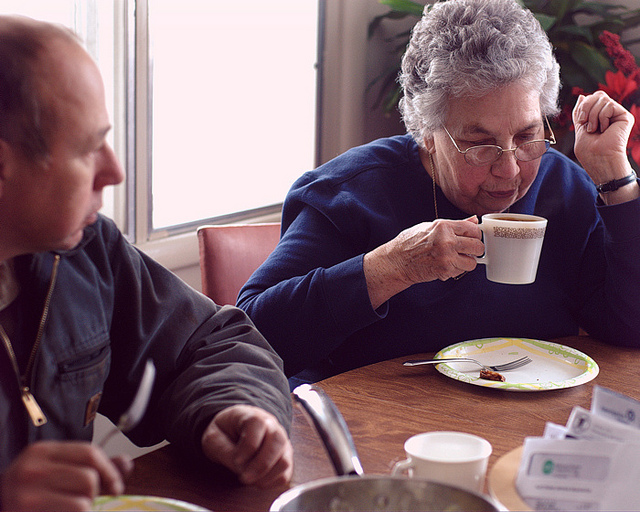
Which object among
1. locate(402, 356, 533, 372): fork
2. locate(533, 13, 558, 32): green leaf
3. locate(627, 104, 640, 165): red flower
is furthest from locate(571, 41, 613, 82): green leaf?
locate(402, 356, 533, 372): fork

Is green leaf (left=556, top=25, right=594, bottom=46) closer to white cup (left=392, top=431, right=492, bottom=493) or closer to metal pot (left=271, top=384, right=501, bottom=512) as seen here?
white cup (left=392, top=431, right=492, bottom=493)

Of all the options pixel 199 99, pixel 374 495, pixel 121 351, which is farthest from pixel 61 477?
pixel 199 99

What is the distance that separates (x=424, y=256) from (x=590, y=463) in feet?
2.51

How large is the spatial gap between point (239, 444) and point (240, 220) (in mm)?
2066

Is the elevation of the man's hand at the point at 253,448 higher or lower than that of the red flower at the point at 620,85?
lower

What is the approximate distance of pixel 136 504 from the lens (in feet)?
2.25

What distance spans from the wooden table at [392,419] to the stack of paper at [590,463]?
264 millimetres

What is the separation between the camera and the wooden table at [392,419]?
88 centimetres

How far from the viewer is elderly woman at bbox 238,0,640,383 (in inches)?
56.1

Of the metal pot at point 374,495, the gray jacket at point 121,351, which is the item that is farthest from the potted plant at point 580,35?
the metal pot at point 374,495

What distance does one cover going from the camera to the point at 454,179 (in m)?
1.57

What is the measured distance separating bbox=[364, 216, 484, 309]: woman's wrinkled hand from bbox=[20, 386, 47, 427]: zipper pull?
71 centimetres

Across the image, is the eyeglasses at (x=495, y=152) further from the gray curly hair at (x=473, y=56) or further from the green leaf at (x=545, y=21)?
the green leaf at (x=545, y=21)

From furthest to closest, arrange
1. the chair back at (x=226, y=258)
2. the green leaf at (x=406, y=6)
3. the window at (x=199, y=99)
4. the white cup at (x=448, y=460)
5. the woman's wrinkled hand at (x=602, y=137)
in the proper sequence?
1. the green leaf at (x=406, y=6)
2. the window at (x=199, y=99)
3. the chair back at (x=226, y=258)
4. the woman's wrinkled hand at (x=602, y=137)
5. the white cup at (x=448, y=460)
